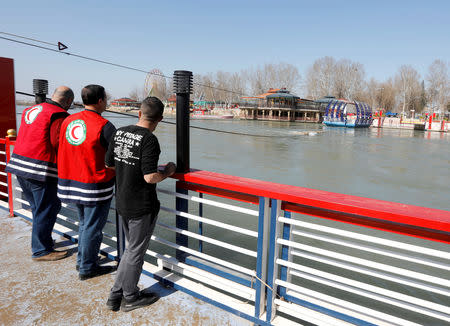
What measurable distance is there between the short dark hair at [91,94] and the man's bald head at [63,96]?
472mm

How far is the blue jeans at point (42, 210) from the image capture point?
103 inches

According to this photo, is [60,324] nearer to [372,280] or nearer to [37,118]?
[37,118]

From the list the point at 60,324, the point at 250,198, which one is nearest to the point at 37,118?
the point at 60,324

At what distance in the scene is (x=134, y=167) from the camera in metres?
1.87

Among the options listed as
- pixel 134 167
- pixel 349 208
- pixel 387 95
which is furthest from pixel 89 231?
pixel 387 95

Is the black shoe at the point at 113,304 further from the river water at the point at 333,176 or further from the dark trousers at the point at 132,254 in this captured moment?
the river water at the point at 333,176

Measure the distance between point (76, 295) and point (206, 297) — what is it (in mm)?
886

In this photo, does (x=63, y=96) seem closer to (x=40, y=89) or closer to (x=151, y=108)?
(x=151, y=108)

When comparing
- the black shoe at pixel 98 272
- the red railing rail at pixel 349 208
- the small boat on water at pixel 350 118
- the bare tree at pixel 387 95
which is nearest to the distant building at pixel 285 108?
the small boat on water at pixel 350 118

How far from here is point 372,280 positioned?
14.5 ft

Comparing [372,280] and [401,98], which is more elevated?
[401,98]

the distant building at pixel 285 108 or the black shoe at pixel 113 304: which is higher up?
the distant building at pixel 285 108

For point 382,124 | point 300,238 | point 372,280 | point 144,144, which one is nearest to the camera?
point 144,144

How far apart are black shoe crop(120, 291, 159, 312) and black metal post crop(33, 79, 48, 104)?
289cm
